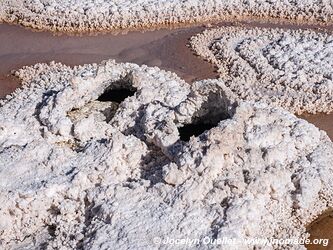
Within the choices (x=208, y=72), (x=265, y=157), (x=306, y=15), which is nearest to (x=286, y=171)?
(x=265, y=157)

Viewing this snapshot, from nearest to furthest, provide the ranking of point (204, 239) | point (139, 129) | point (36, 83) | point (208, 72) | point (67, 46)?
1. point (204, 239)
2. point (139, 129)
3. point (36, 83)
4. point (208, 72)
5. point (67, 46)

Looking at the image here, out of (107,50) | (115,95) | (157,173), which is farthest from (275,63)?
(157,173)

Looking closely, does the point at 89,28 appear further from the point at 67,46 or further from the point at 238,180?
the point at 238,180

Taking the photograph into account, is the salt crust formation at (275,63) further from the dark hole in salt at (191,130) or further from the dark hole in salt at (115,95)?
the dark hole in salt at (115,95)

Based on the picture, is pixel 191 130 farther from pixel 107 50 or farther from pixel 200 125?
pixel 107 50

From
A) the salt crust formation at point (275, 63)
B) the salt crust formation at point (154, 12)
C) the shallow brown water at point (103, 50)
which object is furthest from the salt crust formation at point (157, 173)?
the salt crust formation at point (154, 12)

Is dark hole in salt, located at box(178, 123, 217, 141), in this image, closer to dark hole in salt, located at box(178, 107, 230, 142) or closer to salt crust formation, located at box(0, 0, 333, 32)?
dark hole in salt, located at box(178, 107, 230, 142)

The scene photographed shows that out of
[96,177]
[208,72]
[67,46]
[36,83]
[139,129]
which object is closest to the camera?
[96,177]
